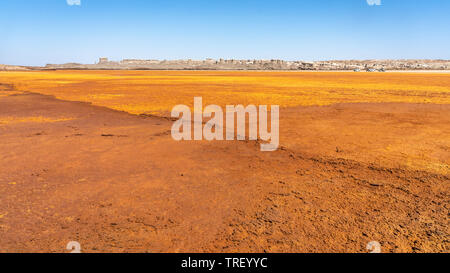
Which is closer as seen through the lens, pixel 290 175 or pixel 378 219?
pixel 378 219

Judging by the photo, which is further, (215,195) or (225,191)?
(225,191)

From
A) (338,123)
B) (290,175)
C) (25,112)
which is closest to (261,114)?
(338,123)

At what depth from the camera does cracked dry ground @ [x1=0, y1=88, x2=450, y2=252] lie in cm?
344

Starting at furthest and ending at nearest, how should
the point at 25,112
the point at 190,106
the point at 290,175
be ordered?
the point at 190,106
the point at 25,112
the point at 290,175

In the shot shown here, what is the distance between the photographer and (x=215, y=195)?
15.3ft

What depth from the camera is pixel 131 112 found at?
13133 mm

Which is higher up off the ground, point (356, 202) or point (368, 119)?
point (368, 119)

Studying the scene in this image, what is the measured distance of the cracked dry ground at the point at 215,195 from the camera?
3.44 m
